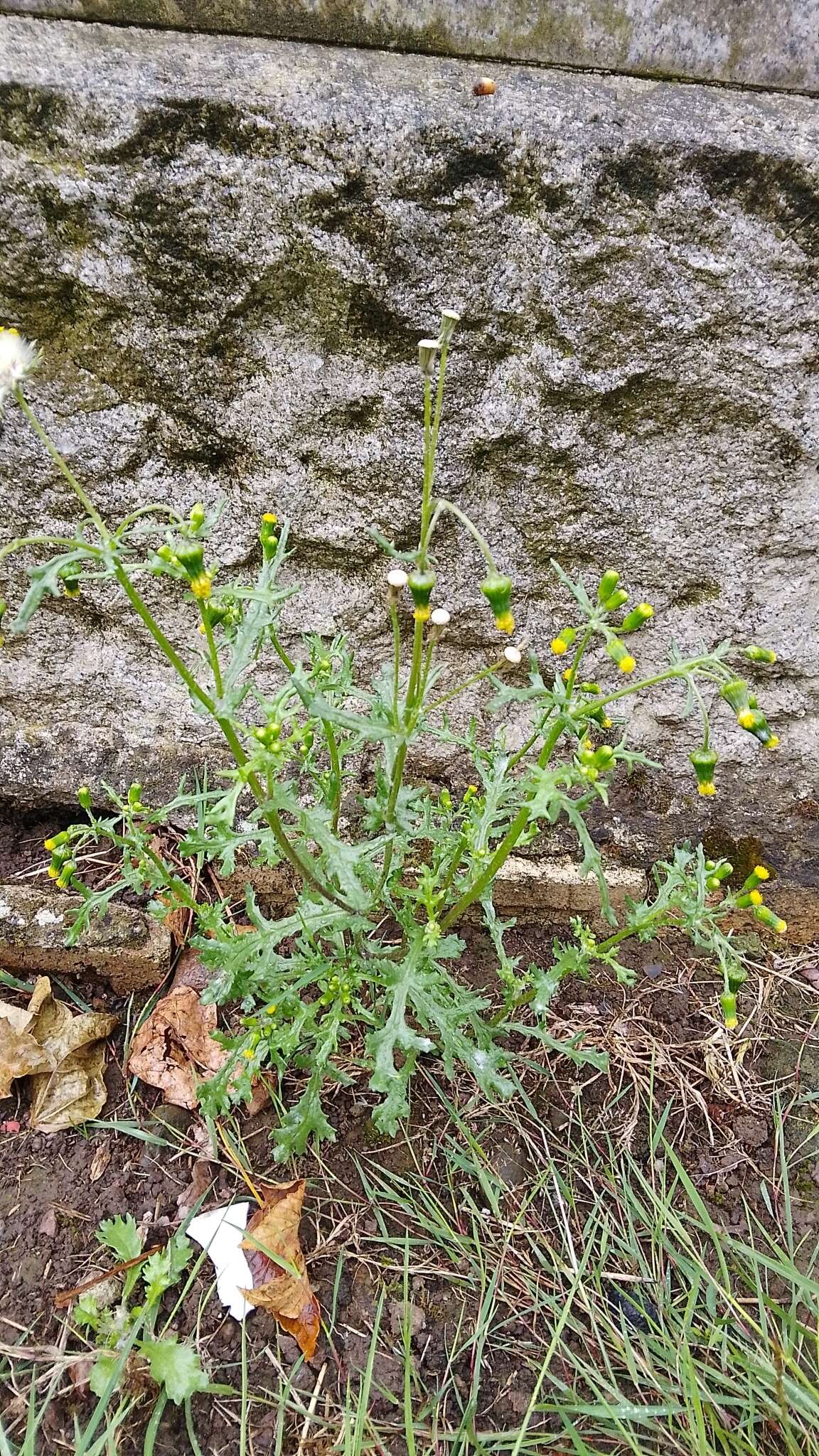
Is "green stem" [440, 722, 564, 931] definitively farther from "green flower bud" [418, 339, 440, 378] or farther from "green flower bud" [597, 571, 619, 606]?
"green flower bud" [418, 339, 440, 378]

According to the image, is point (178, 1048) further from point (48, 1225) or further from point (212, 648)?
point (212, 648)

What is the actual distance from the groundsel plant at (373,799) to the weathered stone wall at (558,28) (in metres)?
0.54

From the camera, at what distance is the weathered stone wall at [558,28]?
1.54m

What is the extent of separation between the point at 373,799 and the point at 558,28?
1.46 meters

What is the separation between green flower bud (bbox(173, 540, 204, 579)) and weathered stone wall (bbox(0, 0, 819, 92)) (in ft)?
3.54

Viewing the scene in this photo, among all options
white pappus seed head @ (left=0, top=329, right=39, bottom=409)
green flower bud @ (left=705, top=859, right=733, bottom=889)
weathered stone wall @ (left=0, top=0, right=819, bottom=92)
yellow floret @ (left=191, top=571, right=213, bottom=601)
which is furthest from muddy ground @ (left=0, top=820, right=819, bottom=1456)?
weathered stone wall @ (left=0, top=0, right=819, bottom=92)

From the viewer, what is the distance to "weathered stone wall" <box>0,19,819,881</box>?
60.1 inches

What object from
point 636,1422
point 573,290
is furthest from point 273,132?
point 636,1422

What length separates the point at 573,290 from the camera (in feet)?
5.54

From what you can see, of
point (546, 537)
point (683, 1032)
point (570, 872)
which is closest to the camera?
point (546, 537)

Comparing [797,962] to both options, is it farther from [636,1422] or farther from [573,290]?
[573,290]

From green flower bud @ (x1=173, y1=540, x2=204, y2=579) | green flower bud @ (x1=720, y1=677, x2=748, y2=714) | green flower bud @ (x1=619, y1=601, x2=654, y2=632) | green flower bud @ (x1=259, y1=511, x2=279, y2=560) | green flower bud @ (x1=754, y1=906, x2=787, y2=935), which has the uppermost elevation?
green flower bud @ (x1=259, y1=511, x2=279, y2=560)

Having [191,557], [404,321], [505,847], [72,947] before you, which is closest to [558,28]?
[404,321]

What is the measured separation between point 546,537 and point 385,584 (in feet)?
1.27
